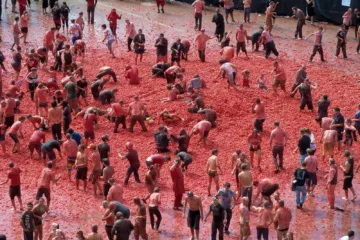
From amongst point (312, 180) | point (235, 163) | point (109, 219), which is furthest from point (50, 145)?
point (312, 180)

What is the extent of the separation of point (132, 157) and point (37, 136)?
335 cm

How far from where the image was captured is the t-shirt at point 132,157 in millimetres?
24047

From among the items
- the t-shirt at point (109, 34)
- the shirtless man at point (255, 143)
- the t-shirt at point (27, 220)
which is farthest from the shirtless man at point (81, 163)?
the t-shirt at point (109, 34)

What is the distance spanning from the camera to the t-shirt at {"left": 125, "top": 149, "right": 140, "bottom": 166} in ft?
78.9

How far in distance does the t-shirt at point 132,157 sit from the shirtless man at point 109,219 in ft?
12.2

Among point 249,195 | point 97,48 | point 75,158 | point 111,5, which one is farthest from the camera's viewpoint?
point 111,5

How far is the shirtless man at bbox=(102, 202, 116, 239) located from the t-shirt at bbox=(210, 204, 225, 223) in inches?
91.1

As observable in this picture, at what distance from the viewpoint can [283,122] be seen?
28.5 meters

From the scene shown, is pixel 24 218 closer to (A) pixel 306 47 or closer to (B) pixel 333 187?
(B) pixel 333 187

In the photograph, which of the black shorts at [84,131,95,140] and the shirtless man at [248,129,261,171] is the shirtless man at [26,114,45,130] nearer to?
the black shorts at [84,131,95,140]

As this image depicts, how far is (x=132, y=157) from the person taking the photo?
24.1 meters

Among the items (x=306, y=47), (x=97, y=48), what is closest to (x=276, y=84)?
(x=306, y=47)

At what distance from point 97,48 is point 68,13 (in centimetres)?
451

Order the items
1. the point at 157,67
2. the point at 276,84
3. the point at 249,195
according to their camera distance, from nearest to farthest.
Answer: the point at 249,195 → the point at 276,84 → the point at 157,67
